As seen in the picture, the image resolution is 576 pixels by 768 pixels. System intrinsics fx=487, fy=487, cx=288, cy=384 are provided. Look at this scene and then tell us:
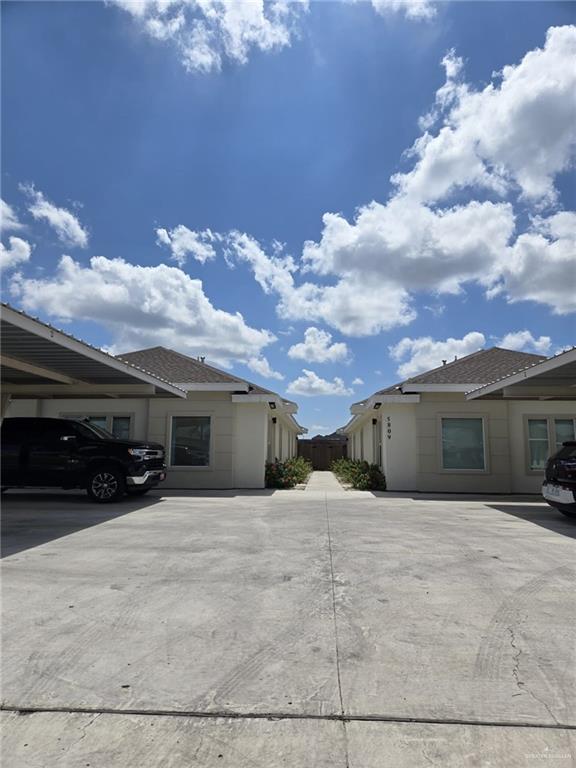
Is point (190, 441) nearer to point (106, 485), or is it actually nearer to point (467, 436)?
point (106, 485)

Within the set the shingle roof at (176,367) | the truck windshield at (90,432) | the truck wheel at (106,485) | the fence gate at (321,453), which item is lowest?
the truck wheel at (106,485)

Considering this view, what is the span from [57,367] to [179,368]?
5500 mm

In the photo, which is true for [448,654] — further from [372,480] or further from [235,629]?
[372,480]

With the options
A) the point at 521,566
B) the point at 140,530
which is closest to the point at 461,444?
the point at 521,566

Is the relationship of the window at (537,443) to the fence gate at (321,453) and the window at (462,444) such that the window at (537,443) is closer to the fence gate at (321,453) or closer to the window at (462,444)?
the window at (462,444)

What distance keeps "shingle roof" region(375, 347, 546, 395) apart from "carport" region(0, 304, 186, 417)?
24.9ft

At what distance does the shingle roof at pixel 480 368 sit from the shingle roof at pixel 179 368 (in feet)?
16.0

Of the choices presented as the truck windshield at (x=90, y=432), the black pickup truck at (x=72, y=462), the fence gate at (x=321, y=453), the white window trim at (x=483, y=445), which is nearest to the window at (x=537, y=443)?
the white window trim at (x=483, y=445)

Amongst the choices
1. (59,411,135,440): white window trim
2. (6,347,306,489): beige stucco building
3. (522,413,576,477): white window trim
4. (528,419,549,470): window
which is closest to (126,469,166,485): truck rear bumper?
(6,347,306,489): beige stucco building

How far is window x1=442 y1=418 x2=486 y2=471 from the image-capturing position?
14.9m

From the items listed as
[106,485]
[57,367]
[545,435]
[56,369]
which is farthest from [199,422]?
[545,435]

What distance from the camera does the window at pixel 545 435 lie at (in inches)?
584

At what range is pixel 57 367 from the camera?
11.3 m

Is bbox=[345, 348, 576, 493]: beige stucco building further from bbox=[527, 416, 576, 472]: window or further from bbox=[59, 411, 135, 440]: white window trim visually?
bbox=[59, 411, 135, 440]: white window trim
